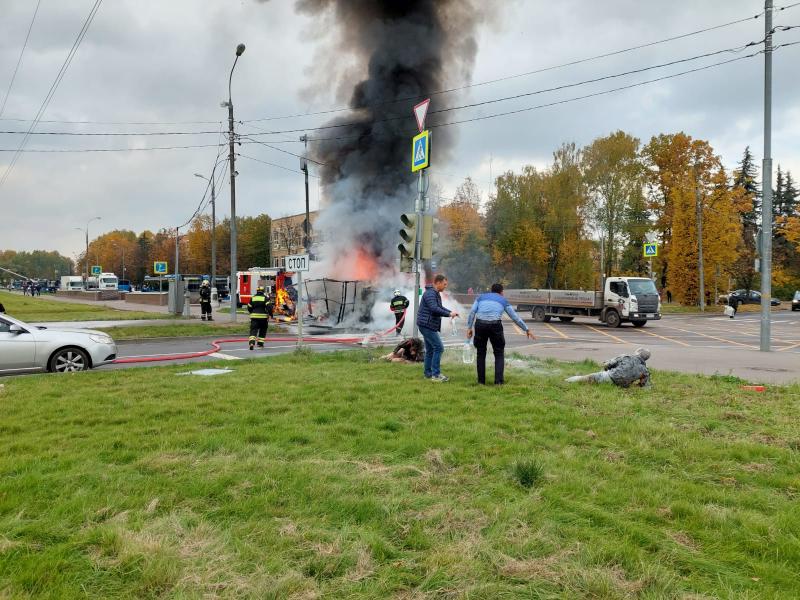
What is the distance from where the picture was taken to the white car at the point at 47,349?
977cm

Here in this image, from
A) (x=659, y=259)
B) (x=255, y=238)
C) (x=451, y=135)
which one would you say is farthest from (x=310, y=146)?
(x=255, y=238)

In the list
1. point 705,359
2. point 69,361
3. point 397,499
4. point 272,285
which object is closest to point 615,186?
point 272,285

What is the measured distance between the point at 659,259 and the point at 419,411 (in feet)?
146

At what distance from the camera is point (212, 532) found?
317cm

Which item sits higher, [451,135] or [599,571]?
[451,135]

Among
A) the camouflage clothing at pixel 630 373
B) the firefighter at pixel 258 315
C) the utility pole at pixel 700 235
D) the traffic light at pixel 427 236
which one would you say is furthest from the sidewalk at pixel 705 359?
the utility pole at pixel 700 235

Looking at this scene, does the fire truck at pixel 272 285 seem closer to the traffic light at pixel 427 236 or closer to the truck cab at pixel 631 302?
the traffic light at pixel 427 236

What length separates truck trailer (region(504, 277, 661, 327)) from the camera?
25.4 metres

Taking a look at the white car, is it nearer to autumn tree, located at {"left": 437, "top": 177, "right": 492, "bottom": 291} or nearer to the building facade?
the building facade

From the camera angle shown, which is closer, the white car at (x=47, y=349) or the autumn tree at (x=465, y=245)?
the white car at (x=47, y=349)

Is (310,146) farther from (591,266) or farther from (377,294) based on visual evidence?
(591,266)

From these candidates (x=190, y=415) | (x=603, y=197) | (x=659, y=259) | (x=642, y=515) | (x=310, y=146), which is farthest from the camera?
(x=659, y=259)

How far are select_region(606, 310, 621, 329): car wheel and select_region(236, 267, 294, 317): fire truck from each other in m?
15.0

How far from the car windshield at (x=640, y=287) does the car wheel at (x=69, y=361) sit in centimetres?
2267
